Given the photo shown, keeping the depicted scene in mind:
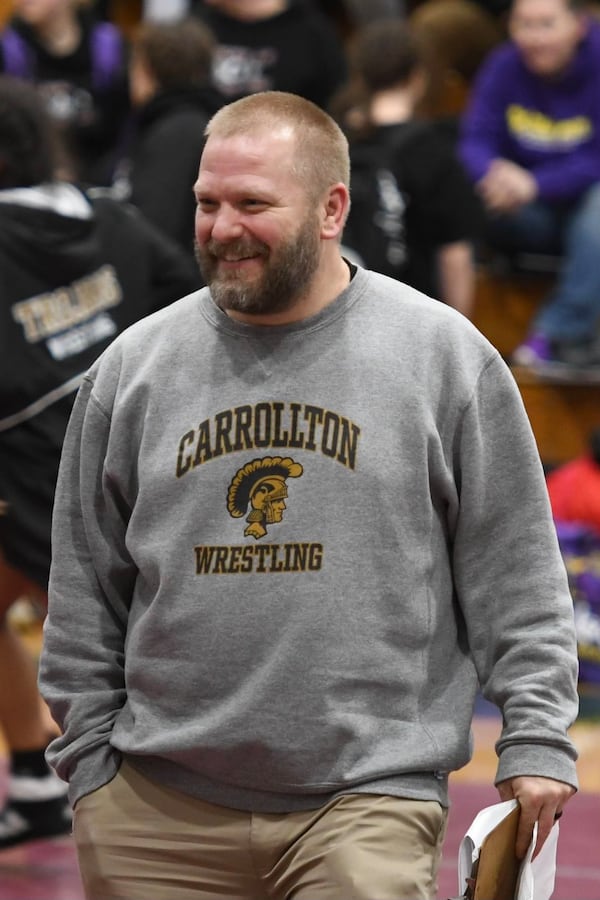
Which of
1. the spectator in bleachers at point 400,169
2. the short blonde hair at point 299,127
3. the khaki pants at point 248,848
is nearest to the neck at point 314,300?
the short blonde hair at point 299,127

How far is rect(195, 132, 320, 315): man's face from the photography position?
265 centimetres

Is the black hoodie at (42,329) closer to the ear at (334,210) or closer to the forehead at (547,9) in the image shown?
the ear at (334,210)

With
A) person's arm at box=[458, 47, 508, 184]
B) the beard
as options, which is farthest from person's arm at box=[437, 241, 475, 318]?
the beard

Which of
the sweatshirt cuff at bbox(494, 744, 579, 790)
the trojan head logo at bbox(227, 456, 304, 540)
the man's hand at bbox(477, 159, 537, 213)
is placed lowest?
the sweatshirt cuff at bbox(494, 744, 579, 790)

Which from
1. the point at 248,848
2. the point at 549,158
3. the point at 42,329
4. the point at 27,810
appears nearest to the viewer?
the point at 248,848

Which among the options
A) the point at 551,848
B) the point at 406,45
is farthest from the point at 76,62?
the point at 551,848

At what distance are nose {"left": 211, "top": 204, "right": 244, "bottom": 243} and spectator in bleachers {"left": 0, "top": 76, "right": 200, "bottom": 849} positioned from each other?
1.59 meters

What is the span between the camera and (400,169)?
6.07m

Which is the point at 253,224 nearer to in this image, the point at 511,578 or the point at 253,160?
the point at 253,160

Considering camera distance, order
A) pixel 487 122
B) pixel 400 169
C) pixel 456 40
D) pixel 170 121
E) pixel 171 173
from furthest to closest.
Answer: pixel 456 40 → pixel 487 122 → pixel 400 169 → pixel 170 121 → pixel 171 173

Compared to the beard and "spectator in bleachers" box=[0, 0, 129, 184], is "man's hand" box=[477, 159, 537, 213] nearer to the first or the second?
"spectator in bleachers" box=[0, 0, 129, 184]

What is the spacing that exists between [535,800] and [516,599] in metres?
0.31

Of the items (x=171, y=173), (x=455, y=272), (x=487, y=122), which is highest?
(x=487, y=122)

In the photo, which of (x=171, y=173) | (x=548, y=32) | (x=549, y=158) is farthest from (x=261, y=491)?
(x=549, y=158)
